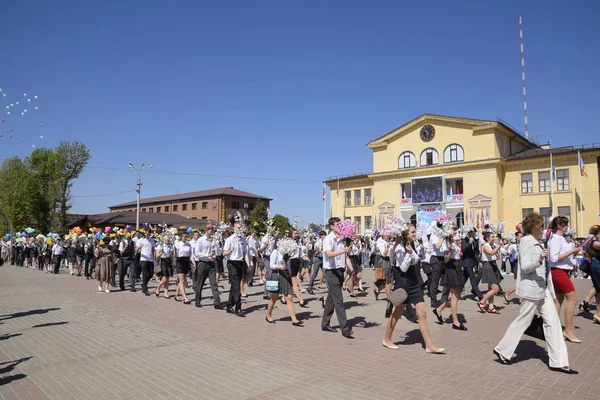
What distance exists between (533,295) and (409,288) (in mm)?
1753

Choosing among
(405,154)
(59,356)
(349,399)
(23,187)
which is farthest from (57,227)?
(349,399)

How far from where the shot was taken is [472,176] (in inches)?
1779

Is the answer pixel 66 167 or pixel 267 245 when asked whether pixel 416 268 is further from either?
pixel 66 167

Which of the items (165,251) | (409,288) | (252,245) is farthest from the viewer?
(252,245)

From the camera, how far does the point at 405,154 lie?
50.6 meters

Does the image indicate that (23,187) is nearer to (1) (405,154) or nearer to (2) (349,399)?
(1) (405,154)

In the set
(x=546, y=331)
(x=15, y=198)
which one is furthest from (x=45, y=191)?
(x=546, y=331)

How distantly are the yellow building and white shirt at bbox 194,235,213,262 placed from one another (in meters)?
35.8

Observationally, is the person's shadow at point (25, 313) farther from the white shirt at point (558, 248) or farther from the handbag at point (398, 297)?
the white shirt at point (558, 248)

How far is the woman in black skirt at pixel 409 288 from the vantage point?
6.32m

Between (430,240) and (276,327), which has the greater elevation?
(430,240)

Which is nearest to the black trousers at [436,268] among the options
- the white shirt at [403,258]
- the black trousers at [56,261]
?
the white shirt at [403,258]

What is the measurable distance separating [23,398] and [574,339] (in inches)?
321

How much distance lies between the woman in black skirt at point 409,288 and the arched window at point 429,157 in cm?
4366
